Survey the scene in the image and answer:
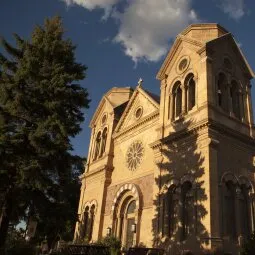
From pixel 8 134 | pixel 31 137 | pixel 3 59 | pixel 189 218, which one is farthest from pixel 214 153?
pixel 3 59

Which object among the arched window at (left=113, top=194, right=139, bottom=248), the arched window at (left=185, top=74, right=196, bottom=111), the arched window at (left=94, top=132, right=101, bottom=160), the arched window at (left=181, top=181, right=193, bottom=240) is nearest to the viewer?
the arched window at (left=181, top=181, right=193, bottom=240)

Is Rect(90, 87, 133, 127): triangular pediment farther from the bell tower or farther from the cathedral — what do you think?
the bell tower

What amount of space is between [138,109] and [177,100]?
16.2 feet

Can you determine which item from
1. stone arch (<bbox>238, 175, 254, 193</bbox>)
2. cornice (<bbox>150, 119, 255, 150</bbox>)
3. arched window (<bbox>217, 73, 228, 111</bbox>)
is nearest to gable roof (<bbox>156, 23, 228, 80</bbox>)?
arched window (<bbox>217, 73, 228, 111</bbox>)

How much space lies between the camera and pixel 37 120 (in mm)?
16922

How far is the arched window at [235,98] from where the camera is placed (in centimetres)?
2274

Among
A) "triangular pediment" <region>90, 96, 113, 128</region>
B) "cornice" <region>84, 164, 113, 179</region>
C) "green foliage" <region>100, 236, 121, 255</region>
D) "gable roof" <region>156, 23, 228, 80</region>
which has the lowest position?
"green foliage" <region>100, 236, 121, 255</region>

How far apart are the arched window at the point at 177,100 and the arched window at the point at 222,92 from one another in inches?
111

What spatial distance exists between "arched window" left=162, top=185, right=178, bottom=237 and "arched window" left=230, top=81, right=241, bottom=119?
7326mm

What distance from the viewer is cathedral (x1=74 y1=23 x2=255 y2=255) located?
1812 centimetres

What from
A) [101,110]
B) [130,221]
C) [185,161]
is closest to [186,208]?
[185,161]

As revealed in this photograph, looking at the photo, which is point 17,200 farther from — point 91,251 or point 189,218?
point 189,218

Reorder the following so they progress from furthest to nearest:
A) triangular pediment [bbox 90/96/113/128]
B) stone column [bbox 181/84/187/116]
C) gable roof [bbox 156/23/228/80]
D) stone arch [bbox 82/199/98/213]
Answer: triangular pediment [bbox 90/96/113/128], stone arch [bbox 82/199/98/213], gable roof [bbox 156/23/228/80], stone column [bbox 181/84/187/116]

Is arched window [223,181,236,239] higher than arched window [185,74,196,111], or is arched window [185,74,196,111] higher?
arched window [185,74,196,111]
